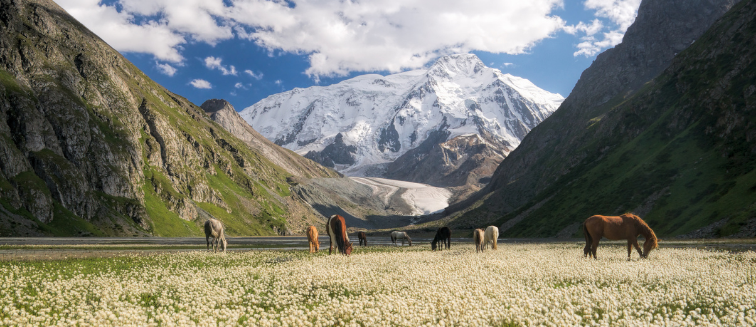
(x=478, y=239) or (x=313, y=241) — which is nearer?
(x=313, y=241)

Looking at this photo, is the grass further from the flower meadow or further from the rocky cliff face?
the flower meadow

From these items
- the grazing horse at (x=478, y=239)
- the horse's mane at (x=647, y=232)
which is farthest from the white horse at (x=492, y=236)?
the horse's mane at (x=647, y=232)

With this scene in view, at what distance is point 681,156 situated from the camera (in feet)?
321

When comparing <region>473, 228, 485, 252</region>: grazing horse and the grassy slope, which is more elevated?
the grassy slope

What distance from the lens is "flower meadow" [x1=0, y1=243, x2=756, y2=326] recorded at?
432 inches

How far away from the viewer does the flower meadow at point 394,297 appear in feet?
36.0

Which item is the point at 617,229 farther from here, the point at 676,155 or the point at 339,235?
the point at 676,155

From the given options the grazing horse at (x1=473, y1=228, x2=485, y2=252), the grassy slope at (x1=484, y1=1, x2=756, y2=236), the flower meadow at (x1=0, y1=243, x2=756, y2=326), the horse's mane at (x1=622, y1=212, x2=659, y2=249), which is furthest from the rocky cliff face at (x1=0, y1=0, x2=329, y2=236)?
the grassy slope at (x1=484, y1=1, x2=756, y2=236)

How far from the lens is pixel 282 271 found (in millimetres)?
20766

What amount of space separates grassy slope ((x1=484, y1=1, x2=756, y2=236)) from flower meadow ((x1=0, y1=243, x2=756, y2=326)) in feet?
194

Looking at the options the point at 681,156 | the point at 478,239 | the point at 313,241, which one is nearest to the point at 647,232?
the point at 478,239

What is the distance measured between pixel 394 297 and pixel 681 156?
111462mm

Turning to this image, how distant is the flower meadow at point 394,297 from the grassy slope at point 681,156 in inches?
2332

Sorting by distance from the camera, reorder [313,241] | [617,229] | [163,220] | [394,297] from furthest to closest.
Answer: [163,220]
[313,241]
[617,229]
[394,297]
